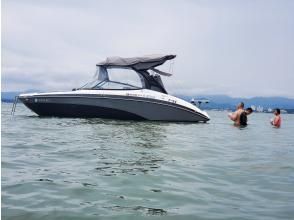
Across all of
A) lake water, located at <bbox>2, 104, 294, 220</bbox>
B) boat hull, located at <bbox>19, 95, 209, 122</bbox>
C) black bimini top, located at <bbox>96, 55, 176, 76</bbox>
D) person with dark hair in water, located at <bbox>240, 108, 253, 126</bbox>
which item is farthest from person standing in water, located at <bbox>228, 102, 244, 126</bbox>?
lake water, located at <bbox>2, 104, 294, 220</bbox>

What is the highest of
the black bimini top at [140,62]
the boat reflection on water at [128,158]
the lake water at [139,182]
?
the black bimini top at [140,62]

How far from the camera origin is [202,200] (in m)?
5.16

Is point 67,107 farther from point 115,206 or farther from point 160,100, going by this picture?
point 115,206

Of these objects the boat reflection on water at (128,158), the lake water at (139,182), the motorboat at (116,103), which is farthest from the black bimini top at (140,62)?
the lake water at (139,182)

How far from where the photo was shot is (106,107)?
19.7 m

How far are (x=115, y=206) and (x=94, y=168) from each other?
2.18 meters

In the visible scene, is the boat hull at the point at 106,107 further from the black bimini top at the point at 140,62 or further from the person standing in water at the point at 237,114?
the black bimini top at the point at 140,62

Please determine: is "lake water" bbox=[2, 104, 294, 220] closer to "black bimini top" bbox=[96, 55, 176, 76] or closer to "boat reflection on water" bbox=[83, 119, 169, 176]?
"boat reflection on water" bbox=[83, 119, 169, 176]

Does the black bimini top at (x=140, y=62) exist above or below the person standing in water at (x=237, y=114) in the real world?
above

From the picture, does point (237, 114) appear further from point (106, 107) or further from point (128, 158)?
point (128, 158)

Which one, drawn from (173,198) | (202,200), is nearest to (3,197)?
(173,198)

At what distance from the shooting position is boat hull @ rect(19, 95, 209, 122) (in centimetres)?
1964

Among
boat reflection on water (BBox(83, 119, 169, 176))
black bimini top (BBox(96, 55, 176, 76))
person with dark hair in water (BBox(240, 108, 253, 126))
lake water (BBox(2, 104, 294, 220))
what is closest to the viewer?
lake water (BBox(2, 104, 294, 220))

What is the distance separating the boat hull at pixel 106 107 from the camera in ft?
64.4
